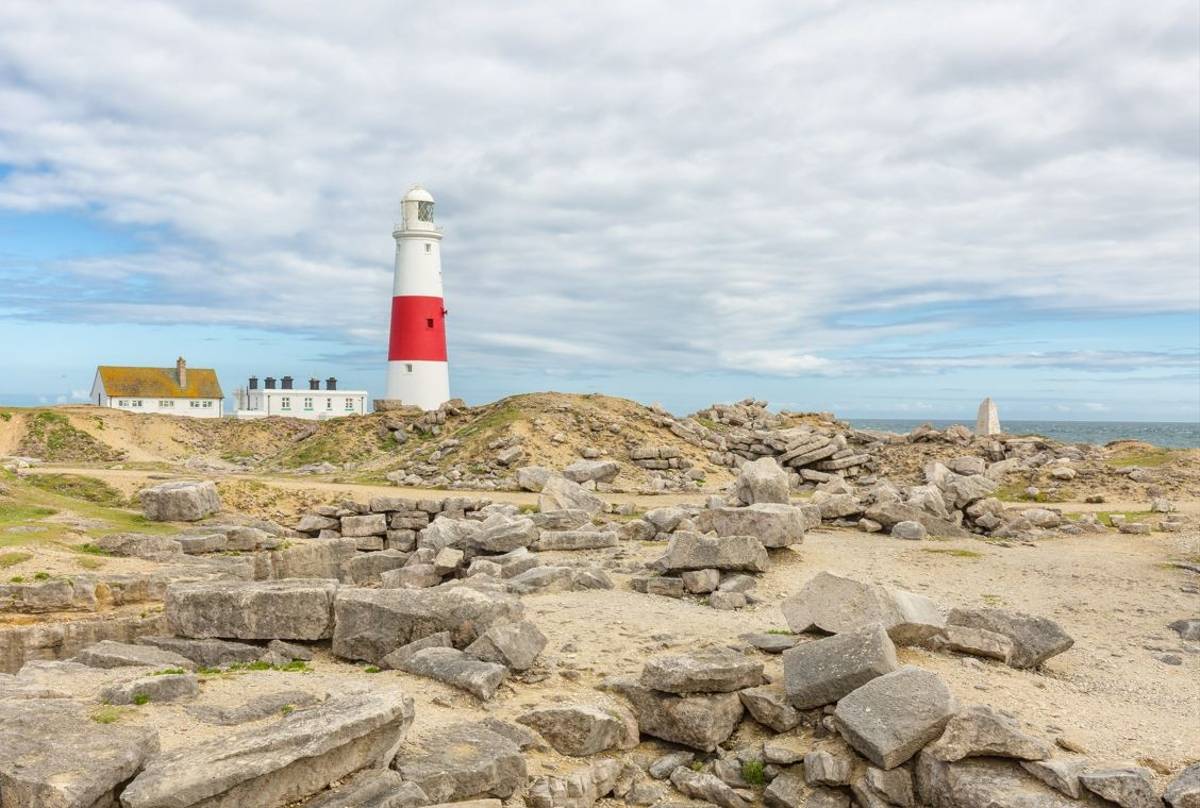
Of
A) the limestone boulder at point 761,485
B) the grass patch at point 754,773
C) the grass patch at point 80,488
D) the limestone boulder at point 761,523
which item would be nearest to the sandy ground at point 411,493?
the grass patch at point 80,488

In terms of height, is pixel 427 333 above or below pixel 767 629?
above

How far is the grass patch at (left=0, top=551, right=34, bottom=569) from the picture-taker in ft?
50.6

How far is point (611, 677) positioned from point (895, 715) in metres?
3.42

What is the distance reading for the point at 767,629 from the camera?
13.2 m

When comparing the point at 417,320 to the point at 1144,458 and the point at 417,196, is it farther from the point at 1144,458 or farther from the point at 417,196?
the point at 1144,458

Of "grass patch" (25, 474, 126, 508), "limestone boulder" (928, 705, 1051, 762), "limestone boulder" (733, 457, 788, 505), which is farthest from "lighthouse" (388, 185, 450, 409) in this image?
"limestone boulder" (928, 705, 1051, 762)

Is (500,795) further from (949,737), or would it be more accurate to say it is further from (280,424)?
(280,424)

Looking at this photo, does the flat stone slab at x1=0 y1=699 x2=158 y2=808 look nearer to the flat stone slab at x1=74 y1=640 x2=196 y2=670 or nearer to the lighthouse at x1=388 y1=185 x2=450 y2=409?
the flat stone slab at x1=74 y1=640 x2=196 y2=670

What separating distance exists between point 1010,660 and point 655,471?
2132 cm

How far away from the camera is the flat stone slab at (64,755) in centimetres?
697

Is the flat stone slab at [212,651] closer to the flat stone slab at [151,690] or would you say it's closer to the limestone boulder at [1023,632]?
the flat stone slab at [151,690]

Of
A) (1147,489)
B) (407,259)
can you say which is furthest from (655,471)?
(407,259)

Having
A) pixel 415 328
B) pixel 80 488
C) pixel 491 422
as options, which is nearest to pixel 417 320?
pixel 415 328

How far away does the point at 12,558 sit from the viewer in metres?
15.7
